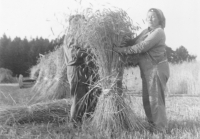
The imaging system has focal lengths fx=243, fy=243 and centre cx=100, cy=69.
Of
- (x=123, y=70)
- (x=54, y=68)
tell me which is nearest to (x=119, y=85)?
(x=123, y=70)

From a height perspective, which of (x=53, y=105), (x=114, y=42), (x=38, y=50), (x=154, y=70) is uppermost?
(x=38, y=50)

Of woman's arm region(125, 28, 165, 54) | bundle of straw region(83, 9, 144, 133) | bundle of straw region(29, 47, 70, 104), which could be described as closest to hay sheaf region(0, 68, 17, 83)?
bundle of straw region(29, 47, 70, 104)

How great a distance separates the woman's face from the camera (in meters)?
3.58

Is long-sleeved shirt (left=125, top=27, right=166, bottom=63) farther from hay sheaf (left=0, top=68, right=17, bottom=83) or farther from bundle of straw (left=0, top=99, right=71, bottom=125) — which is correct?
hay sheaf (left=0, top=68, right=17, bottom=83)

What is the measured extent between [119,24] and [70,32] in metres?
0.79

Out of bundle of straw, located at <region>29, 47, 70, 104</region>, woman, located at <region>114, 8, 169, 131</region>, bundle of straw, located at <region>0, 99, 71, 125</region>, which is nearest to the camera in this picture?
woman, located at <region>114, 8, 169, 131</region>

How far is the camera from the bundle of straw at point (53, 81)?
8.05 m

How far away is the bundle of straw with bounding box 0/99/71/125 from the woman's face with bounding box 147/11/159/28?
2117 mm

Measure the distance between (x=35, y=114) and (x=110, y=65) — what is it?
78.1 inches

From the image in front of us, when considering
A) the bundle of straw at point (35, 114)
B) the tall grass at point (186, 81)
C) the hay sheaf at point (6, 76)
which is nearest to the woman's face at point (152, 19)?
the bundle of straw at point (35, 114)

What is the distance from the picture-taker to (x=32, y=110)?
4.56m

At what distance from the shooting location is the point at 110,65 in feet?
11.3

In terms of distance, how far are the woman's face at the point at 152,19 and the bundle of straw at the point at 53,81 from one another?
479 centimetres

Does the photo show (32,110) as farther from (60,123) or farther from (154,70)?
(154,70)
